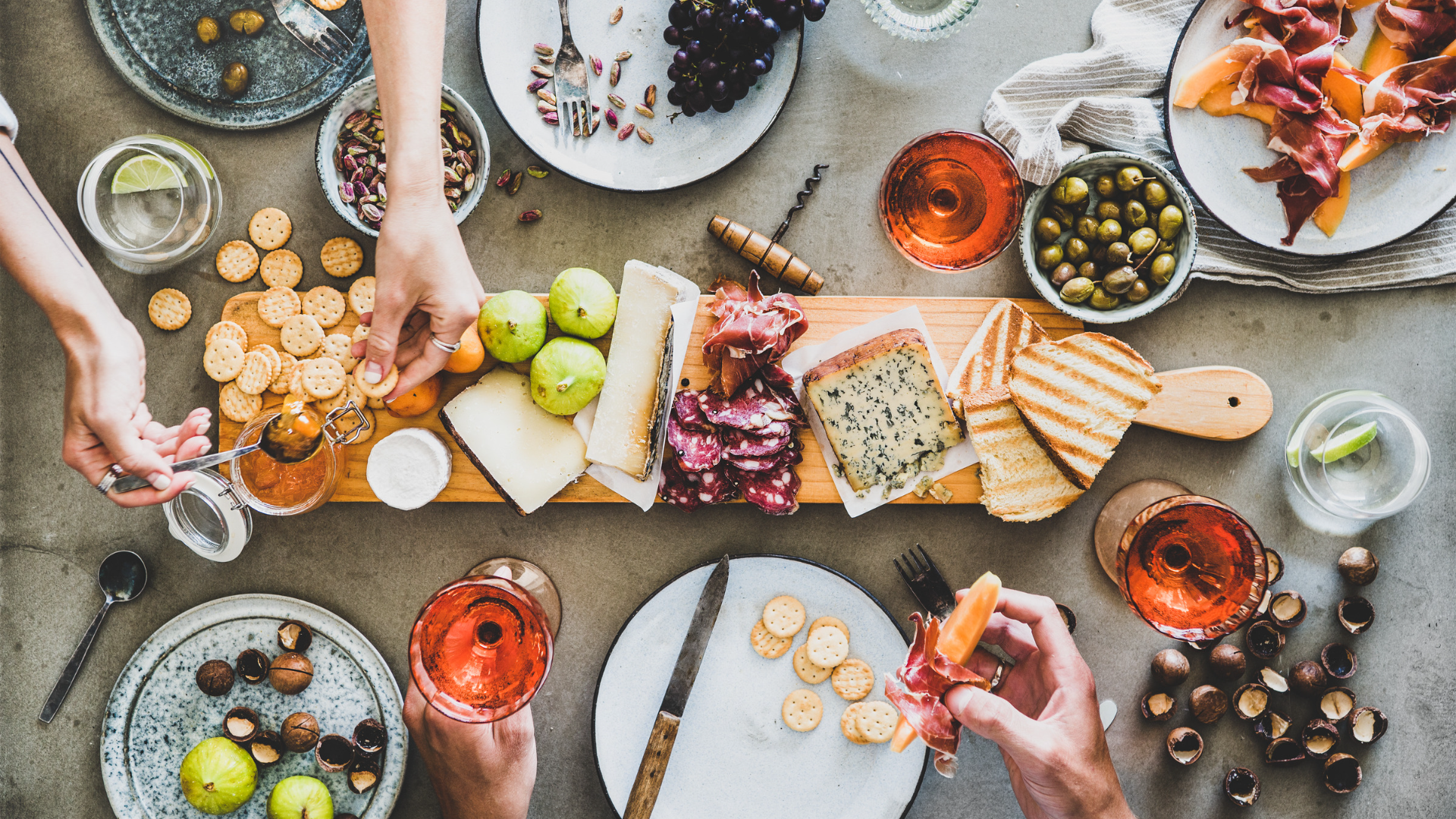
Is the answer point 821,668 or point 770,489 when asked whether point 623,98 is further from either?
point 821,668

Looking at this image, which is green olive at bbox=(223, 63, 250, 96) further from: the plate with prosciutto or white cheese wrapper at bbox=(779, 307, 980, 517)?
the plate with prosciutto

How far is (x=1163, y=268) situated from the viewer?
1445 mm

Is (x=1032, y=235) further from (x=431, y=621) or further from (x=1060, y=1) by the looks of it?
(x=431, y=621)

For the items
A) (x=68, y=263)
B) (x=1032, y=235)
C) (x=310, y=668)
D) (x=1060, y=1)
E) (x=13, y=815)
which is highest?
(x=1060, y=1)

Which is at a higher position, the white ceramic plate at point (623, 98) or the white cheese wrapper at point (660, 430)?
the white ceramic plate at point (623, 98)

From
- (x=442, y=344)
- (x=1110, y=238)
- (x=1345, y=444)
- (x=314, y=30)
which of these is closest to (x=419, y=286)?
(x=442, y=344)

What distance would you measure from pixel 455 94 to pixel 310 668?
1165 mm

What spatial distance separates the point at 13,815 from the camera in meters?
1.62

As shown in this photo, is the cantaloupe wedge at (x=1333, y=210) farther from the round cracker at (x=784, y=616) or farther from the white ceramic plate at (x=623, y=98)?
the round cracker at (x=784, y=616)

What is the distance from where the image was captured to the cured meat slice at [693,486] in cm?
148

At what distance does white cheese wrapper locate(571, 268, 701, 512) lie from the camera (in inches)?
58.4

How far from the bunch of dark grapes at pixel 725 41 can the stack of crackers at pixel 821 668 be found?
A: 99cm

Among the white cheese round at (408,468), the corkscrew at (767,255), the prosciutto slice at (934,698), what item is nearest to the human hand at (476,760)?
the white cheese round at (408,468)

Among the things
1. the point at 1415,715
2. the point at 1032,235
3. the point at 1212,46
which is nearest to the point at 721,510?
the point at 1032,235
